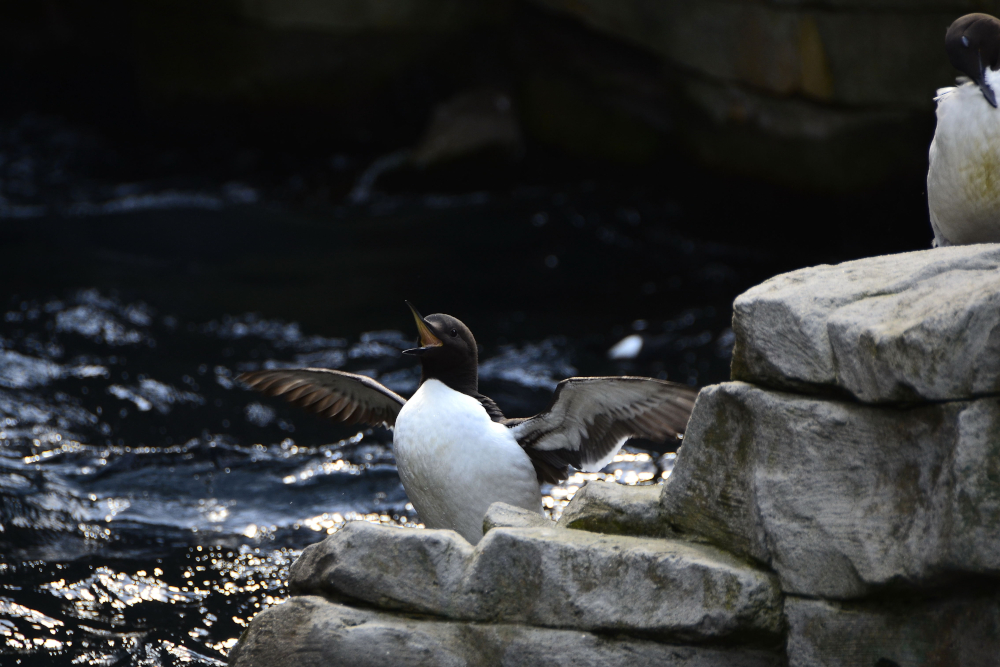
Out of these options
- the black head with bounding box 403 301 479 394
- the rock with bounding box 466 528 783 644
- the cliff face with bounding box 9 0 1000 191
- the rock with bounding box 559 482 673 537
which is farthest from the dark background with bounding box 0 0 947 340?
the rock with bounding box 466 528 783 644

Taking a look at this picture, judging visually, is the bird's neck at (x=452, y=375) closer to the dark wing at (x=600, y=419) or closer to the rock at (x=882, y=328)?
the dark wing at (x=600, y=419)

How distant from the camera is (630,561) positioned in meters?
2.72

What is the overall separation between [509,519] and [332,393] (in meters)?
1.83

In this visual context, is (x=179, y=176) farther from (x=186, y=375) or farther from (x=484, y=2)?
(x=186, y=375)

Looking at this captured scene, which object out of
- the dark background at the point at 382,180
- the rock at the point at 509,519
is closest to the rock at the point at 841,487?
the rock at the point at 509,519

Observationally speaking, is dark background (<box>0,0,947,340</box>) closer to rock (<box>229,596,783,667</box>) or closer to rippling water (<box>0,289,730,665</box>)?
rippling water (<box>0,289,730,665</box>)

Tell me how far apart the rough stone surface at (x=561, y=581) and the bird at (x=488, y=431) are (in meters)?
0.99

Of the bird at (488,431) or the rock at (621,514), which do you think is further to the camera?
the bird at (488,431)

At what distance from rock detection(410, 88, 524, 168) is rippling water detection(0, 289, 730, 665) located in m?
4.04

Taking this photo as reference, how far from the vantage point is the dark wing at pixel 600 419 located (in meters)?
3.81

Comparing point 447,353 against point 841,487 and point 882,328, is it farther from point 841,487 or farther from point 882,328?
point 882,328

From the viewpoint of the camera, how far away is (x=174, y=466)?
18.4ft

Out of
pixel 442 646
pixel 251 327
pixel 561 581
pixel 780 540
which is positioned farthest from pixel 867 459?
pixel 251 327

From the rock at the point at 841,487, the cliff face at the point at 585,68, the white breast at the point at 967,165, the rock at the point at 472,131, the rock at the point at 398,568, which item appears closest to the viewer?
the rock at the point at 841,487
